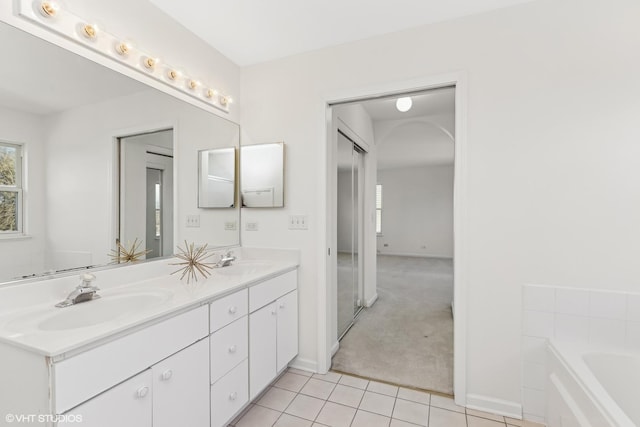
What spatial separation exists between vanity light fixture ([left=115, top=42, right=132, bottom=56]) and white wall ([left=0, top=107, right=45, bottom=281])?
0.51 m

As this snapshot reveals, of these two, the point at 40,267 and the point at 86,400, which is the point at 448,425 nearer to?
the point at 86,400

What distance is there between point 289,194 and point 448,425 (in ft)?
5.81

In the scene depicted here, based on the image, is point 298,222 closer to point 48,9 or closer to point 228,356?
point 228,356

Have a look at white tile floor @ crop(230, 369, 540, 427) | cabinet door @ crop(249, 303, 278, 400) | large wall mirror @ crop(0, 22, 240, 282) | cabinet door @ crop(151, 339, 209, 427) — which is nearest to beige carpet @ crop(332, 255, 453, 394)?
white tile floor @ crop(230, 369, 540, 427)

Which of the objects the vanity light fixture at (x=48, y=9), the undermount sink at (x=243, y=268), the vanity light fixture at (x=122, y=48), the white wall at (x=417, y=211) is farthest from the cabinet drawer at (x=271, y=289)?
the white wall at (x=417, y=211)

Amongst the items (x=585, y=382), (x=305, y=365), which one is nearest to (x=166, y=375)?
(x=305, y=365)

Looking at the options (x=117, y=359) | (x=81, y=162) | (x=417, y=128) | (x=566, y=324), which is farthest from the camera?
(x=417, y=128)

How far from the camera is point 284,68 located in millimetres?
2342

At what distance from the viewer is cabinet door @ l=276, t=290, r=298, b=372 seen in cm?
204

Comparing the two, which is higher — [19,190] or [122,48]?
[122,48]

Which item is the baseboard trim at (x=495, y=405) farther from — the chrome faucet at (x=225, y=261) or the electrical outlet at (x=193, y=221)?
the electrical outlet at (x=193, y=221)

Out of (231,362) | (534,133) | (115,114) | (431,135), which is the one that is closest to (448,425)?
(231,362)

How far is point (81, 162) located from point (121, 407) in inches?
45.6

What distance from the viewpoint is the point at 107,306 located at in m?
1.37
